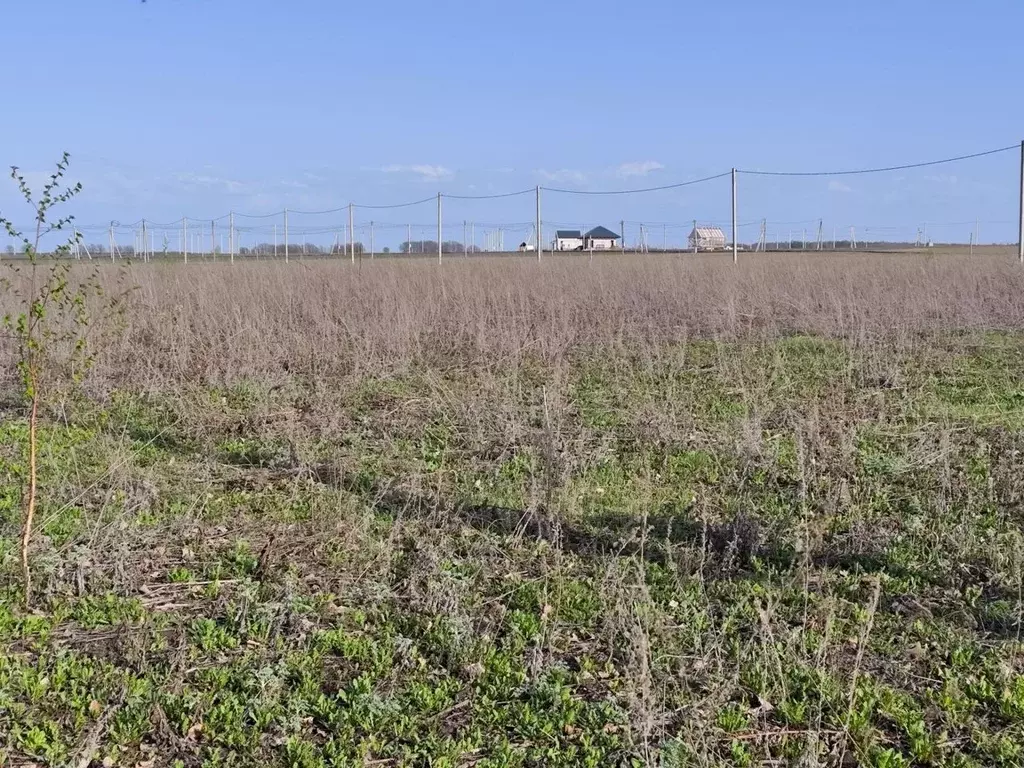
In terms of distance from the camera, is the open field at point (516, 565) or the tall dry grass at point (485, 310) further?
the tall dry grass at point (485, 310)

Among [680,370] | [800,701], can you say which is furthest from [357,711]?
[680,370]

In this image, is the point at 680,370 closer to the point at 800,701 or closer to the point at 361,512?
the point at 361,512

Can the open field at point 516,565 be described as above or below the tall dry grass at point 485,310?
below

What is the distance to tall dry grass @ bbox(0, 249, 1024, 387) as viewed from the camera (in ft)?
26.6

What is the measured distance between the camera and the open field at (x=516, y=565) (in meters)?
2.60

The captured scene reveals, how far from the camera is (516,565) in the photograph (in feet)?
12.3

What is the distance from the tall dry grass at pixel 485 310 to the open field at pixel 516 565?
0.65 ft

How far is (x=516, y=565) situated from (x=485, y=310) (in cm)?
647

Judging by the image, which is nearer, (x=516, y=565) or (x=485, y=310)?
(x=516, y=565)

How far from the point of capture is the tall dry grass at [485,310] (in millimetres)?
8109

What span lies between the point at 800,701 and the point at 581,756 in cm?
72

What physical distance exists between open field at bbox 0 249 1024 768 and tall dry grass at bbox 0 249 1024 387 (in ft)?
0.65

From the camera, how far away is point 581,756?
248 cm

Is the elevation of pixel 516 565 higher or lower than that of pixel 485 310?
lower
